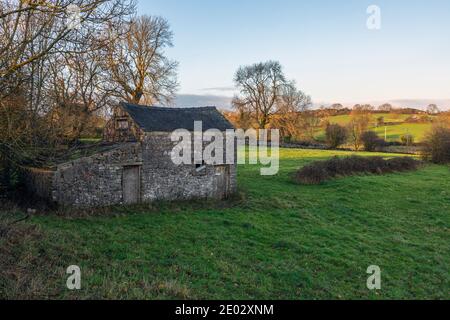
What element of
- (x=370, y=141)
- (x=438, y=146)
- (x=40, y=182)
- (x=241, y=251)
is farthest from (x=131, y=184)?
(x=370, y=141)

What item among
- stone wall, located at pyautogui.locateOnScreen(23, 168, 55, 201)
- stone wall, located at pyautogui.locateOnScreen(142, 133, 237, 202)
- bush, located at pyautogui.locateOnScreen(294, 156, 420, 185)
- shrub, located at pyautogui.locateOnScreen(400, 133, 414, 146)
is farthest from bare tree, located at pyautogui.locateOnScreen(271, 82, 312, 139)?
stone wall, located at pyautogui.locateOnScreen(23, 168, 55, 201)

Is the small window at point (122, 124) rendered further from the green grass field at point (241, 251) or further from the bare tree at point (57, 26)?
the bare tree at point (57, 26)

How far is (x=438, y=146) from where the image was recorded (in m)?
35.4

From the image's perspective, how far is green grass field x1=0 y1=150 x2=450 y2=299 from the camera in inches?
271

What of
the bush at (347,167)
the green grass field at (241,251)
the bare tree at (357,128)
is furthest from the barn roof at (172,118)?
the bare tree at (357,128)

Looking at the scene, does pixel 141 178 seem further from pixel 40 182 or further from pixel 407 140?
pixel 407 140

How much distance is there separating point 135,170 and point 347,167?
53.9ft

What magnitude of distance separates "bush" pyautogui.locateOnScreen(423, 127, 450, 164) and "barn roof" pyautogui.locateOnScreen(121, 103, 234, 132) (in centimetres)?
2881

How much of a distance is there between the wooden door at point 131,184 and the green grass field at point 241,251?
77 centimetres

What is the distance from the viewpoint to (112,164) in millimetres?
13586

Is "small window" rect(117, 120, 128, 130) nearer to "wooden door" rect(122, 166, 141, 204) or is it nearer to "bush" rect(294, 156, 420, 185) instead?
"wooden door" rect(122, 166, 141, 204)
